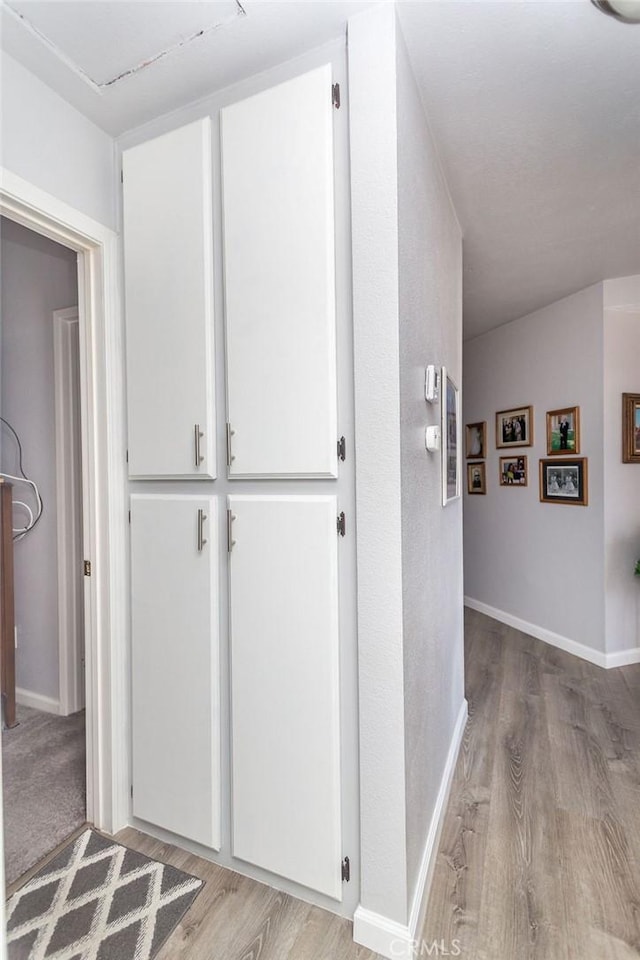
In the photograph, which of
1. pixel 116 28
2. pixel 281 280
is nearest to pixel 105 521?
pixel 281 280

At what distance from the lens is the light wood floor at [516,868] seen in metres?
1.37

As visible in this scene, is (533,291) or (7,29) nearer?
(7,29)

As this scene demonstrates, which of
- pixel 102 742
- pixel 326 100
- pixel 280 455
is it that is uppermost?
pixel 326 100

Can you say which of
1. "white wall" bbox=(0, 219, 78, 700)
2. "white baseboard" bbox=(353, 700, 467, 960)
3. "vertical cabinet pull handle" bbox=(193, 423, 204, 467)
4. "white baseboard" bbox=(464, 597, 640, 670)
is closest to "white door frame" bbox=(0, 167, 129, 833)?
"vertical cabinet pull handle" bbox=(193, 423, 204, 467)

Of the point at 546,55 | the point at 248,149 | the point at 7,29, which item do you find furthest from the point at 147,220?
the point at 546,55

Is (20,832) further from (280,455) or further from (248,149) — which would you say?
(248,149)

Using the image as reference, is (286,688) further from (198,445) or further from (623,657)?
(623,657)

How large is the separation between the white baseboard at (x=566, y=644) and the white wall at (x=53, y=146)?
12.1ft

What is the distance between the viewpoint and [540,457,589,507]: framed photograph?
3475mm

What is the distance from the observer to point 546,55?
1514 millimetres

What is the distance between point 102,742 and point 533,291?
3.63 m

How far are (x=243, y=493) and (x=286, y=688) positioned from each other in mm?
599

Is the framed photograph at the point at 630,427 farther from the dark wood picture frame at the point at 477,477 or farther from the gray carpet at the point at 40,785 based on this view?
the gray carpet at the point at 40,785

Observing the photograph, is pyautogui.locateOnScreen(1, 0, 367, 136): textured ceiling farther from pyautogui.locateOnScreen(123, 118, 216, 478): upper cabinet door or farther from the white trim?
the white trim
